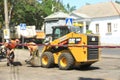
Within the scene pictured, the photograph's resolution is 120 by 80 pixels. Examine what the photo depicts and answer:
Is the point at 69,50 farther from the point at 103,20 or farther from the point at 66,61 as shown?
the point at 103,20

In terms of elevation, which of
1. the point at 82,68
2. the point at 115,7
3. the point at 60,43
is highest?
the point at 115,7

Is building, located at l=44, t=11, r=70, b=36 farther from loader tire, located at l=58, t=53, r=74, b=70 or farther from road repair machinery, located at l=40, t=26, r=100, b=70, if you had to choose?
loader tire, located at l=58, t=53, r=74, b=70

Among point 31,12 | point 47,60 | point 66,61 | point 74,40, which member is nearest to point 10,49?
point 47,60

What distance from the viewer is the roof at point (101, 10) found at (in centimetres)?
5622

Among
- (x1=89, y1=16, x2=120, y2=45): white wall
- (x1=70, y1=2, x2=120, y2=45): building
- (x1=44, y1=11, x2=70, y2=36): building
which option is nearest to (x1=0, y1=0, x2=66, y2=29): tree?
(x1=44, y1=11, x2=70, y2=36): building

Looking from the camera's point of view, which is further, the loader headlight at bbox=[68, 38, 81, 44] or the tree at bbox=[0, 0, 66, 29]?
the tree at bbox=[0, 0, 66, 29]

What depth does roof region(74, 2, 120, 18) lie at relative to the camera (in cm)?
5622

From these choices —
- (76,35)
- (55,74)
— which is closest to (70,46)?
(76,35)

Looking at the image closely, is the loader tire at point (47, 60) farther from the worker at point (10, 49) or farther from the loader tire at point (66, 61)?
the worker at point (10, 49)

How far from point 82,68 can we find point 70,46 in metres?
1.86

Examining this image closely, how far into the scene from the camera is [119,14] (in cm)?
5434

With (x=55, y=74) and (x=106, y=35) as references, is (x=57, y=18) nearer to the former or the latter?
(x=106, y=35)

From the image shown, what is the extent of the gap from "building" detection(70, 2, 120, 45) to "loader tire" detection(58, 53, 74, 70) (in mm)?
35260

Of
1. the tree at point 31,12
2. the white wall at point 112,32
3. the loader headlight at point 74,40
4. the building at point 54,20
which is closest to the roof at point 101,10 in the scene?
the white wall at point 112,32
